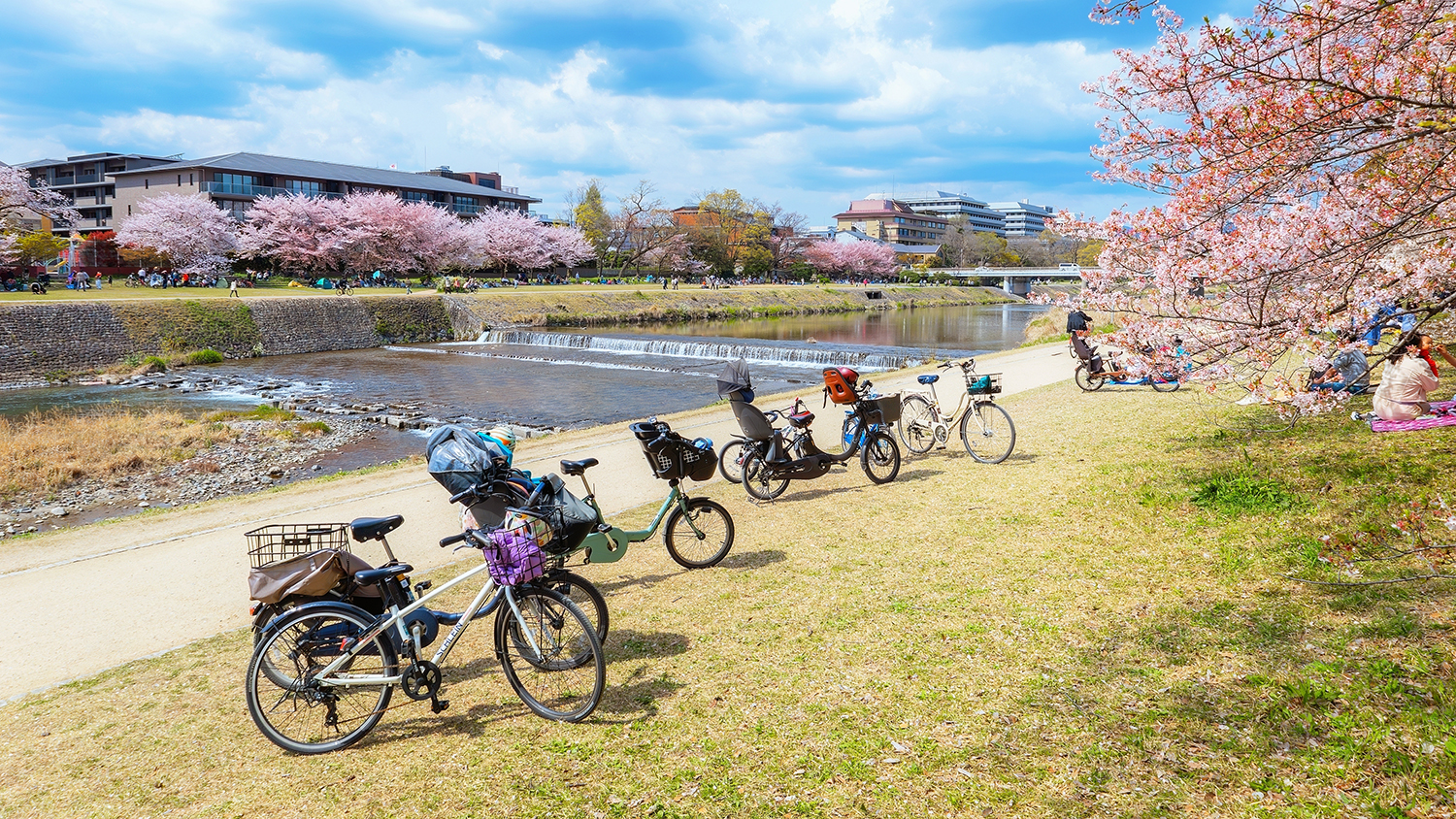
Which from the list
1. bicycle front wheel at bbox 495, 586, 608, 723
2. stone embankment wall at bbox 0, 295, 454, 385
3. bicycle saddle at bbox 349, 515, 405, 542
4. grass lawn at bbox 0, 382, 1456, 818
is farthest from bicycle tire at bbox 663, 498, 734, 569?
stone embankment wall at bbox 0, 295, 454, 385

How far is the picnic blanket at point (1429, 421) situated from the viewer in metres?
8.38

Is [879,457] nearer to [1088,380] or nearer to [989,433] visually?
[989,433]

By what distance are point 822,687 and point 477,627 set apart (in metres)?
2.46

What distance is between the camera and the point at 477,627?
5.62m

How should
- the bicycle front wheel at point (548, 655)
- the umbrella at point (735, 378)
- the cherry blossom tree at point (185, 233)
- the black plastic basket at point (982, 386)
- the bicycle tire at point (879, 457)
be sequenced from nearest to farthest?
the bicycle front wheel at point (548, 655) → the umbrella at point (735, 378) → the bicycle tire at point (879, 457) → the black plastic basket at point (982, 386) → the cherry blossom tree at point (185, 233)

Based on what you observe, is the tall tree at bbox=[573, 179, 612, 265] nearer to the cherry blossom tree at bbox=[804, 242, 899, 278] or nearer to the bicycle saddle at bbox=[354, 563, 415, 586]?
the cherry blossom tree at bbox=[804, 242, 899, 278]

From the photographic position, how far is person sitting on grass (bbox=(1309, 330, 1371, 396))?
6388 mm

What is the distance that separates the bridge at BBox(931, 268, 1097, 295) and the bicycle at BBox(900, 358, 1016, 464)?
86118 millimetres

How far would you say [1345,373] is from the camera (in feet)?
36.0

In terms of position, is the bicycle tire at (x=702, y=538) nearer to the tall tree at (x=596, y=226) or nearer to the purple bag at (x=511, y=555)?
the purple bag at (x=511, y=555)

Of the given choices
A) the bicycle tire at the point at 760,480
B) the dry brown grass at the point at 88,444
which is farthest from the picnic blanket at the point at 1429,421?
the dry brown grass at the point at 88,444

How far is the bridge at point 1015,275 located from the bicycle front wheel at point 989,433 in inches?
3398

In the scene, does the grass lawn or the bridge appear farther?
the bridge

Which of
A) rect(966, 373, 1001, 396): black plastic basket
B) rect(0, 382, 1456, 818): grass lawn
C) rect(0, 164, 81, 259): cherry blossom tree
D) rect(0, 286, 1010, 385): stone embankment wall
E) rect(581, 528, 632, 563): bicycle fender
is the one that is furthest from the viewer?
rect(0, 164, 81, 259): cherry blossom tree
